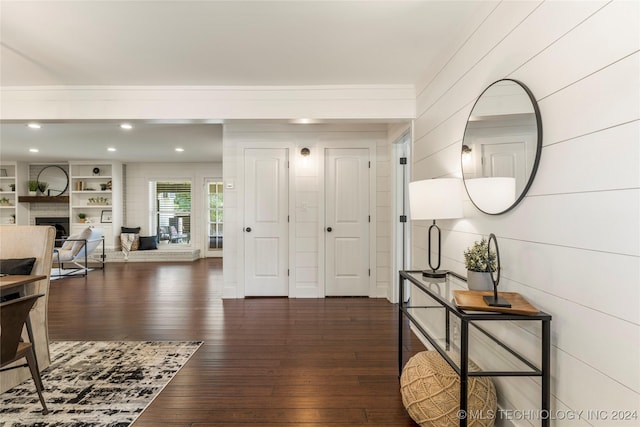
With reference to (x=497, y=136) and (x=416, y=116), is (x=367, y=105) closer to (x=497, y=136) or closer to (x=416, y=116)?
(x=416, y=116)

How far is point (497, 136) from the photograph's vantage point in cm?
172

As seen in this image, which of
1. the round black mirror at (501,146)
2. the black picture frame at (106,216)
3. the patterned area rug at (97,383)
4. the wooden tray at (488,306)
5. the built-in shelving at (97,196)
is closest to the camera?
the wooden tray at (488,306)

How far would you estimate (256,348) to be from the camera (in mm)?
2816

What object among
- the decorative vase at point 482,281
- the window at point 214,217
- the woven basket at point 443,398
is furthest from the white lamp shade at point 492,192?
the window at point 214,217

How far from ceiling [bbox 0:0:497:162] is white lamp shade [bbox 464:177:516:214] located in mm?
1060

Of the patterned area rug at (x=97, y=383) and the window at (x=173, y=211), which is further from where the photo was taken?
the window at (x=173, y=211)

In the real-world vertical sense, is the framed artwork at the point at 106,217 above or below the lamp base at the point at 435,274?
above

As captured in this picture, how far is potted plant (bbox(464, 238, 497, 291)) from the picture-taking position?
165 cm

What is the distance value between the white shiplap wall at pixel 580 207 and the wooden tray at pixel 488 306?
73mm

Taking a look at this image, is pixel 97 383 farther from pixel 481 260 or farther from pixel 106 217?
pixel 106 217

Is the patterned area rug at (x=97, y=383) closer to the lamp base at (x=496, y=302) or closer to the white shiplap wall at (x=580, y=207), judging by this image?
the lamp base at (x=496, y=302)

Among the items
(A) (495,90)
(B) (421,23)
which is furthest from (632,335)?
(B) (421,23)

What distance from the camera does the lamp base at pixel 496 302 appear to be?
55.3 inches

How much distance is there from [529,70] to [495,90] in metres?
0.24
